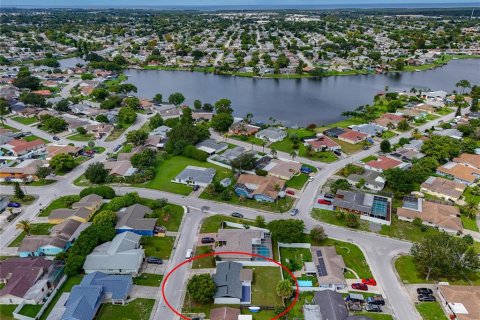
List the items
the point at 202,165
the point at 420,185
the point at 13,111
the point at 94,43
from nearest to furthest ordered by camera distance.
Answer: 1. the point at 420,185
2. the point at 202,165
3. the point at 13,111
4. the point at 94,43

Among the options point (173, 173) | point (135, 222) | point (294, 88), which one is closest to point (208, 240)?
point (135, 222)

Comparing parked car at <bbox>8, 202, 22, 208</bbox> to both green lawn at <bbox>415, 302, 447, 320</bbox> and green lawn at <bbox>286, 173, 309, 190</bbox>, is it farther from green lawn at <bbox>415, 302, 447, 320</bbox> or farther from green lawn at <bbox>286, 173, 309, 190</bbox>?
green lawn at <bbox>415, 302, 447, 320</bbox>

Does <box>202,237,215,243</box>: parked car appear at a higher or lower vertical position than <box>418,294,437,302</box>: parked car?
higher

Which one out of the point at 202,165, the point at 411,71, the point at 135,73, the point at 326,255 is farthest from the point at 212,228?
the point at 411,71

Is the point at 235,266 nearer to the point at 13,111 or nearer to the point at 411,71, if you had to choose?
the point at 13,111

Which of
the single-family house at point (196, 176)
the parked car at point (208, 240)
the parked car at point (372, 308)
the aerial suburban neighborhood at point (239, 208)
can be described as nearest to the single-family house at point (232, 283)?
the aerial suburban neighborhood at point (239, 208)

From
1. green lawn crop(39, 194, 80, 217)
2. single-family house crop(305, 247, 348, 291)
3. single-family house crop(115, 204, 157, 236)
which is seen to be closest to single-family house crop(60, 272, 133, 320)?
single-family house crop(115, 204, 157, 236)
